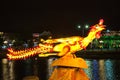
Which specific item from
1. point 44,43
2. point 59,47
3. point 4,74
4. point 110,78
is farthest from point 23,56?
point 4,74

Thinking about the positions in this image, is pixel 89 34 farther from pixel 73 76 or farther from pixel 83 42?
pixel 73 76

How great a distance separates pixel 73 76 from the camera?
5879 mm

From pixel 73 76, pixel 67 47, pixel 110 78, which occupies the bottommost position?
pixel 110 78

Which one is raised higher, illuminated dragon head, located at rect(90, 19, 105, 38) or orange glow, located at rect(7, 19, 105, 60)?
illuminated dragon head, located at rect(90, 19, 105, 38)

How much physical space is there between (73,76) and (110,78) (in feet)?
117

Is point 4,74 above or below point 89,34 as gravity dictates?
below

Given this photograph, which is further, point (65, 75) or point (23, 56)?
point (23, 56)

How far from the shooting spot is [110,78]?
134 feet

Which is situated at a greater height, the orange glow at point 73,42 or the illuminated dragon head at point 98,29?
the illuminated dragon head at point 98,29

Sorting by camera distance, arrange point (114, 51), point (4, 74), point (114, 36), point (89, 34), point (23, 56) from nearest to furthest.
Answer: point (89, 34), point (23, 56), point (4, 74), point (114, 51), point (114, 36)

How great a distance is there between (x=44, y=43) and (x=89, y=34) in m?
0.93

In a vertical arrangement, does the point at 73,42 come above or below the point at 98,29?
below

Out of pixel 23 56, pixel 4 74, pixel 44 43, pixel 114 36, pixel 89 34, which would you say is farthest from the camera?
pixel 114 36

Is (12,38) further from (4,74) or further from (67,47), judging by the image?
(67,47)
